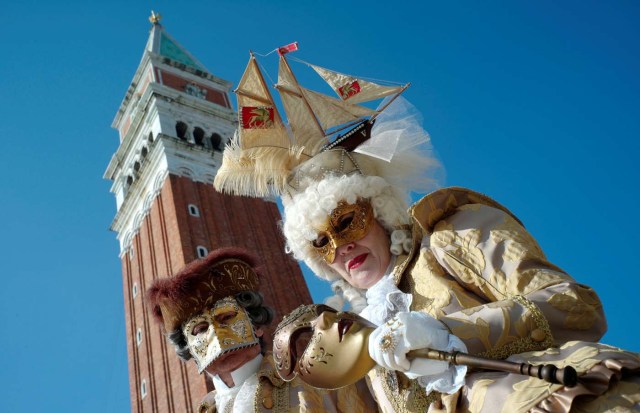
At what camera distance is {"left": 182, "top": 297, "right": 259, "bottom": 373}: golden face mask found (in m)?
3.49

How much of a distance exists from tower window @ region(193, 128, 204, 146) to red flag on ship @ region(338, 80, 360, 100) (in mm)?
18131

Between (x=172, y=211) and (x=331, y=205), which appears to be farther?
(x=172, y=211)

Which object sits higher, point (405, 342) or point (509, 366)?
point (405, 342)

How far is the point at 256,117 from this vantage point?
3045 millimetres

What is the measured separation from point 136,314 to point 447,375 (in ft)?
59.1

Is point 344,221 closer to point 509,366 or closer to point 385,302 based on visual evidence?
point 385,302

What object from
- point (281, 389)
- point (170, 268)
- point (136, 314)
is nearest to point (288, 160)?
point (281, 389)

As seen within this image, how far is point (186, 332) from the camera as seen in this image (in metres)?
3.66

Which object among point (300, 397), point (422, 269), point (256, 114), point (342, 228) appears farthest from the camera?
point (300, 397)

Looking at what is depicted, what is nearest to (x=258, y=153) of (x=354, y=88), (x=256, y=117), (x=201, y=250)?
(x=256, y=117)

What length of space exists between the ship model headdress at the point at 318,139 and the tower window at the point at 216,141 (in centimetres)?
1809

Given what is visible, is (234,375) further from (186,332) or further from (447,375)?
(447,375)

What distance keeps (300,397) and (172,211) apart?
14972mm

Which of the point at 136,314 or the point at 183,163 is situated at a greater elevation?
the point at 183,163
